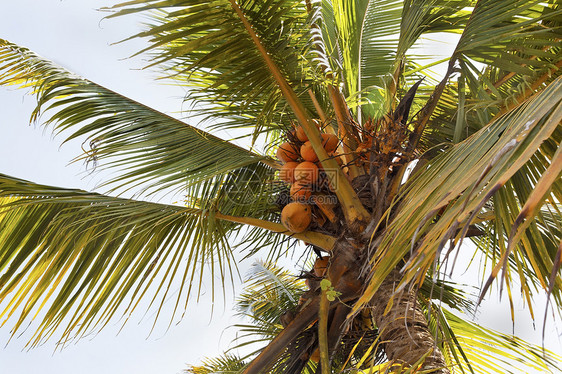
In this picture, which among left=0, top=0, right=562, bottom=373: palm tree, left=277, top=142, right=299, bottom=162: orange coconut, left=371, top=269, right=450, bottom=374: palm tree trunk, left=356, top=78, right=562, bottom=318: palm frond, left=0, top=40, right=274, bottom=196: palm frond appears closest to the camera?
left=356, top=78, right=562, bottom=318: palm frond

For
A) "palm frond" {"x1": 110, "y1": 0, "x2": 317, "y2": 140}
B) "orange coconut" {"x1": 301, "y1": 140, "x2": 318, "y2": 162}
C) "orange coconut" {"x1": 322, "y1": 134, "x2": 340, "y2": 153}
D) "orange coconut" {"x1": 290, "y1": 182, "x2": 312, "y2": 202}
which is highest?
"palm frond" {"x1": 110, "y1": 0, "x2": 317, "y2": 140}

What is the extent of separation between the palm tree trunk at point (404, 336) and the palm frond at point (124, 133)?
3.34ft

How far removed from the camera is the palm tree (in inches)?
70.8

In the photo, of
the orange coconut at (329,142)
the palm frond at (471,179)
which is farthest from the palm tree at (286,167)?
the palm frond at (471,179)

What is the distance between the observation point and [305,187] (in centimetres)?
220

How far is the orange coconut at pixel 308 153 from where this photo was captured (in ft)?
7.23

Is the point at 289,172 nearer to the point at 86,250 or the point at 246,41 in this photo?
the point at 246,41

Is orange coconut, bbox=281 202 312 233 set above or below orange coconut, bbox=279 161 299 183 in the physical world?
below

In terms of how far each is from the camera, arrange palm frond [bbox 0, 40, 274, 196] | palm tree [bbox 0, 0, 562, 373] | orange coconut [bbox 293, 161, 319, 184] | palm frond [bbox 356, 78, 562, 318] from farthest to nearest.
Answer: palm frond [bbox 0, 40, 274, 196] < orange coconut [bbox 293, 161, 319, 184] < palm tree [bbox 0, 0, 562, 373] < palm frond [bbox 356, 78, 562, 318]

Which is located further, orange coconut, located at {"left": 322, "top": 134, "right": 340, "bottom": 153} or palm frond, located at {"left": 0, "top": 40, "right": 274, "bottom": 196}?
palm frond, located at {"left": 0, "top": 40, "right": 274, "bottom": 196}

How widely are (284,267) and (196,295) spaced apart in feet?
7.88

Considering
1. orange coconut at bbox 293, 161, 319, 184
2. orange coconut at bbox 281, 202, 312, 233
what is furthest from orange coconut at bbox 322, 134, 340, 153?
orange coconut at bbox 281, 202, 312, 233

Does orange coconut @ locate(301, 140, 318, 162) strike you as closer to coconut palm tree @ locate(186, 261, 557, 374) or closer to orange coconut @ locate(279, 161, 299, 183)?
orange coconut @ locate(279, 161, 299, 183)

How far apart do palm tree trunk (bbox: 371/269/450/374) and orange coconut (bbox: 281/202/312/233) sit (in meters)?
0.44
